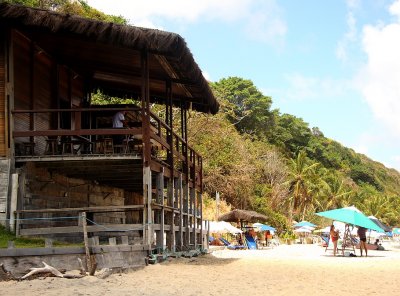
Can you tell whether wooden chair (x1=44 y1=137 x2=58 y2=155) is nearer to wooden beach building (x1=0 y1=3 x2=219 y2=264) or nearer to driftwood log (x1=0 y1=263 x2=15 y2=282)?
wooden beach building (x1=0 y1=3 x2=219 y2=264)

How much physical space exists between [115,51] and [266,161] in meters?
37.2

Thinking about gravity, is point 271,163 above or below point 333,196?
above

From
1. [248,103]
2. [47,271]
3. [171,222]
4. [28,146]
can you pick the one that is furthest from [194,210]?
[248,103]

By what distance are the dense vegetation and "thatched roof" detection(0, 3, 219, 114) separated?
28.5ft

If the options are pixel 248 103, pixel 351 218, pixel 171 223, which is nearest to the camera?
pixel 171 223

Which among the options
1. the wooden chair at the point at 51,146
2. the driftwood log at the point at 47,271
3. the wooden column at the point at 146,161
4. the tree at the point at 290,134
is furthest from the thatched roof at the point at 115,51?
the tree at the point at 290,134

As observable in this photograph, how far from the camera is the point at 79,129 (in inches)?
515

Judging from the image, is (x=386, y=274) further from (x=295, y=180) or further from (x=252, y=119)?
Result: (x=252, y=119)

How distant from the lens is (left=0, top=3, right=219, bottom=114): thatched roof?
41.2 ft

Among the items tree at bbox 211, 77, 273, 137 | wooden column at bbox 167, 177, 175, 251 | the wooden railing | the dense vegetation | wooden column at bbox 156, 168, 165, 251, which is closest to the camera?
the wooden railing

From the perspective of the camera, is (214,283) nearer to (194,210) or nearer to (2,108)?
(2,108)

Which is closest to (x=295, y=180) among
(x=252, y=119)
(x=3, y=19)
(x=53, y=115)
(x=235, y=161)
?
(x=252, y=119)

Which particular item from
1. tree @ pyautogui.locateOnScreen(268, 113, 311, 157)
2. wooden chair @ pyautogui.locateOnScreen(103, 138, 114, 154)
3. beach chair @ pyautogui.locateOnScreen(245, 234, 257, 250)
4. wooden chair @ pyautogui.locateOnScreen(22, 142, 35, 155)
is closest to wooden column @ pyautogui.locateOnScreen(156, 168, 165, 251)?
wooden chair @ pyautogui.locateOnScreen(103, 138, 114, 154)

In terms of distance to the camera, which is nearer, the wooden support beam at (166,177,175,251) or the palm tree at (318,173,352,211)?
the wooden support beam at (166,177,175,251)
